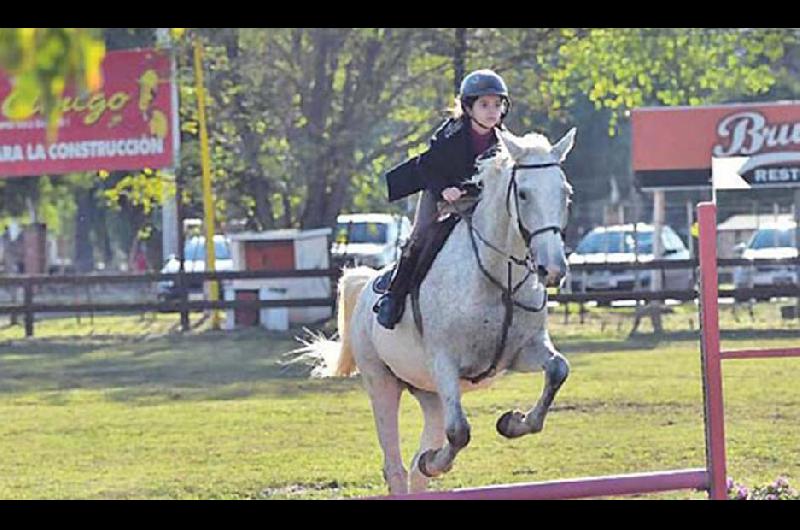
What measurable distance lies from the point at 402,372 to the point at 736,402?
313 inches

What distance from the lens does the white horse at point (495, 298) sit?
7.96 meters

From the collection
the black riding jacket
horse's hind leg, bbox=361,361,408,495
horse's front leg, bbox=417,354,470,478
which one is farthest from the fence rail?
horse's front leg, bbox=417,354,470,478

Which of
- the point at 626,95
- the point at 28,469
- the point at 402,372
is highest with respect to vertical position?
the point at 626,95

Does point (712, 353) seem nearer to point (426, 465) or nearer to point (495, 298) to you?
point (495, 298)

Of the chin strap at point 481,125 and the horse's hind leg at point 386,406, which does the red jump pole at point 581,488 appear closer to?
the horse's hind leg at point 386,406

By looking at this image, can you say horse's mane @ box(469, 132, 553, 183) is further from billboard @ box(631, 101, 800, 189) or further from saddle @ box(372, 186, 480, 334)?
billboard @ box(631, 101, 800, 189)

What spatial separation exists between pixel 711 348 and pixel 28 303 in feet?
73.4

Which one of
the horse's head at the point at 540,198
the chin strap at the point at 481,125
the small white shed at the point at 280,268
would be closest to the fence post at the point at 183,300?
the small white shed at the point at 280,268

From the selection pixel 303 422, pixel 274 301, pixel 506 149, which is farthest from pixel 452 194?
pixel 274 301

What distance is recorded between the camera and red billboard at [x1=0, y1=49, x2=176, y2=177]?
28688 millimetres

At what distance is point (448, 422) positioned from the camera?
828cm

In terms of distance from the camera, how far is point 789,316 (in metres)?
27.6
